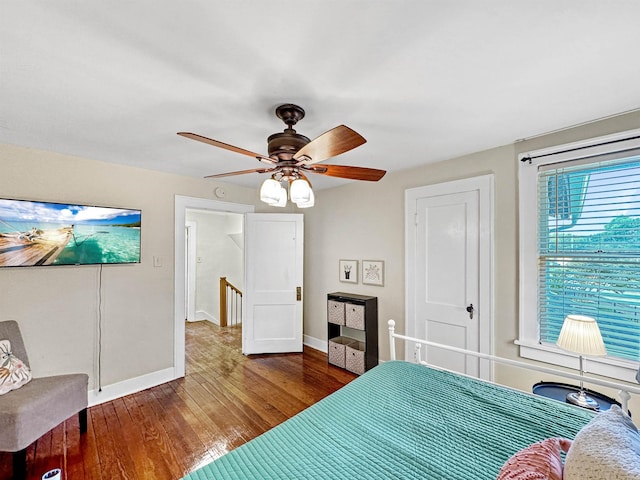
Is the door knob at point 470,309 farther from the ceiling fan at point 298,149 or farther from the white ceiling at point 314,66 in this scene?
the ceiling fan at point 298,149

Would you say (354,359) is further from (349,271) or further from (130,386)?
(130,386)

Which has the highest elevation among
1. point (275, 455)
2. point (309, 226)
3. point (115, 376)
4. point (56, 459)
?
point (309, 226)

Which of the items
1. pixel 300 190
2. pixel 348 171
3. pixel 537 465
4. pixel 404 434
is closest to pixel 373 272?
pixel 348 171

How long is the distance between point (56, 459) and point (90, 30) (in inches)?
106

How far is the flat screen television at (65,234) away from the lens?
2264mm

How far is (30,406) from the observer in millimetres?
1771

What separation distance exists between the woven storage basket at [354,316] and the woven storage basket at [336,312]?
0.07m

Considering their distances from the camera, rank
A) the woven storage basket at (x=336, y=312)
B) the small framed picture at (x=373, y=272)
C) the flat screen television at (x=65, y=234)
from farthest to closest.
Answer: the woven storage basket at (x=336, y=312), the small framed picture at (x=373, y=272), the flat screen television at (x=65, y=234)

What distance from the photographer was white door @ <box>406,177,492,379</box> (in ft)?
8.25

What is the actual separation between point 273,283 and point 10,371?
2.55 m

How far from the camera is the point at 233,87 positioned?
151 centimetres

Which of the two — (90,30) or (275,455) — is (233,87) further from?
(275,455)

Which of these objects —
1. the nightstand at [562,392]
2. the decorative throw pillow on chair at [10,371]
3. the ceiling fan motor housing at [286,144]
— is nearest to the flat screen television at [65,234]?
the decorative throw pillow on chair at [10,371]

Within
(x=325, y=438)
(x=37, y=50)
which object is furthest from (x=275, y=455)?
→ (x=37, y=50)
